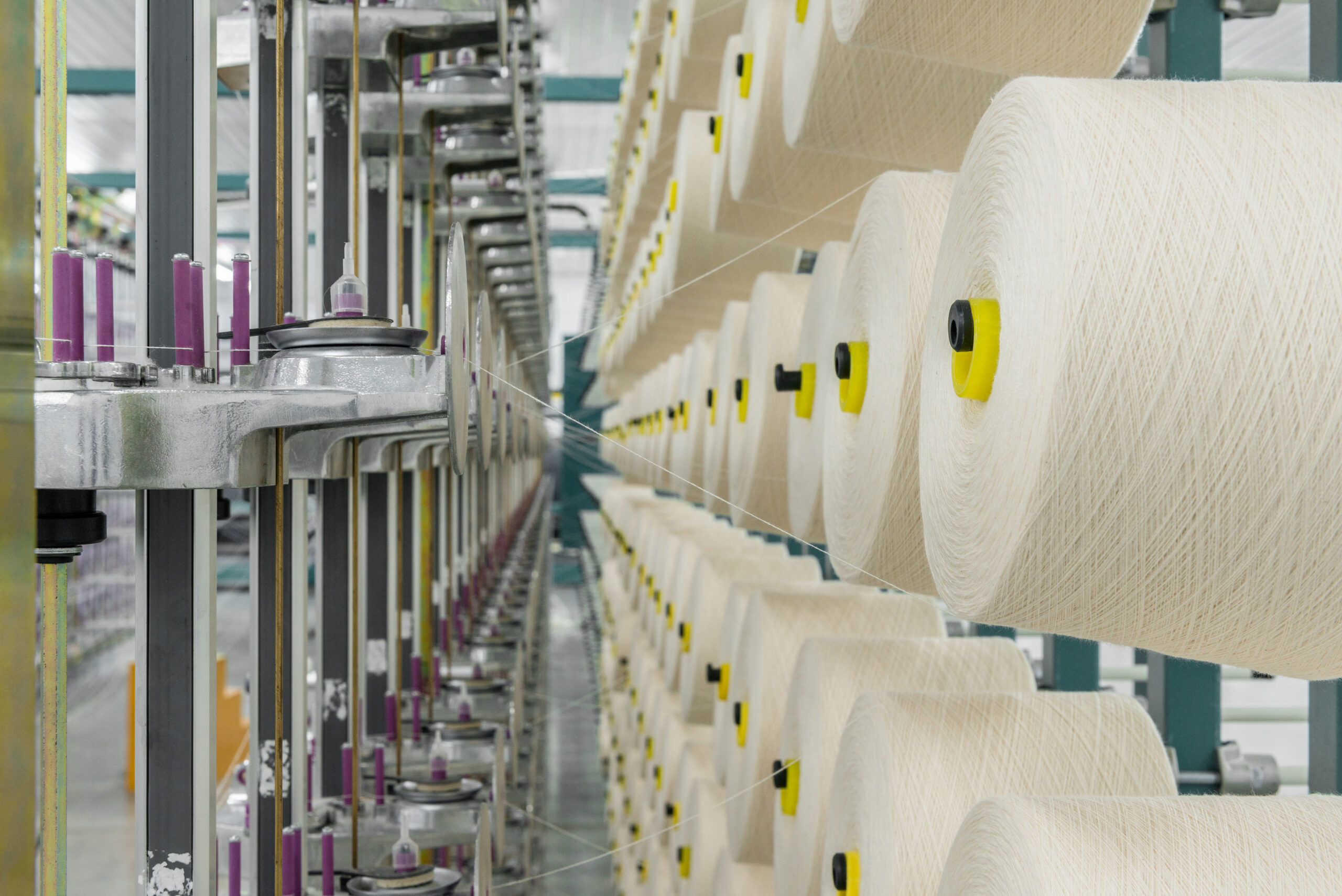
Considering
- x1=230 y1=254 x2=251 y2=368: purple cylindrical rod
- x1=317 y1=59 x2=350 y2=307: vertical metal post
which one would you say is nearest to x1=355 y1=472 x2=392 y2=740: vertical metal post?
x1=317 y1=59 x2=350 y2=307: vertical metal post

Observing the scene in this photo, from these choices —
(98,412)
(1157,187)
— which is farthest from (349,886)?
(1157,187)

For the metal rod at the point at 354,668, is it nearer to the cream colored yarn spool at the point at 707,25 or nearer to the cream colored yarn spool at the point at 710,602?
the cream colored yarn spool at the point at 710,602

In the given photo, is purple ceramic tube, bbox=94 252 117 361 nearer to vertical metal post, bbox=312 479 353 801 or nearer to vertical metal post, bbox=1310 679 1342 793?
vertical metal post, bbox=312 479 353 801

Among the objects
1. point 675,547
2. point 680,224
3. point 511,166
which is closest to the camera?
point 680,224

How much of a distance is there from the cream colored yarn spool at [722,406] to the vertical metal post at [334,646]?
576 millimetres

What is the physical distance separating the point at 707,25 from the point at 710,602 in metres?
0.97

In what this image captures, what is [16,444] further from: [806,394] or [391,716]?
[391,716]

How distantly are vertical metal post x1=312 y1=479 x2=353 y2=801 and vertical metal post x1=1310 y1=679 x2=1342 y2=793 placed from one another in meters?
1.39

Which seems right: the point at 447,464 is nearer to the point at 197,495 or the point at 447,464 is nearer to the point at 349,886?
the point at 349,886

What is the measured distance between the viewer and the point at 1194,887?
0.62m

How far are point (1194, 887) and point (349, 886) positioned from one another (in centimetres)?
111

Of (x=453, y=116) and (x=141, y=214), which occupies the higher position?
(x=453, y=116)

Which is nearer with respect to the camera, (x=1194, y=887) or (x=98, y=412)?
(x=1194, y=887)

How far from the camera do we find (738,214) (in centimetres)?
154
